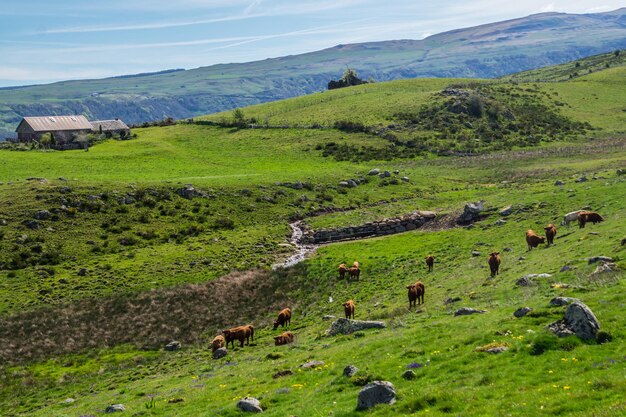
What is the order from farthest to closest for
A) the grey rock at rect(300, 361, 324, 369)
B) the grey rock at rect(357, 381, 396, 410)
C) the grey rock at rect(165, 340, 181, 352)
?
the grey rock at rect(165, 340, 181, 352) → the grey rock at rect(300, 361, 324, 369) → the grey rock at rect(357, 381, 396, 410)

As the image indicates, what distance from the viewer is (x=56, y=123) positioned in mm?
151500

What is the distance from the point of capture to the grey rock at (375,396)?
65.6 ft

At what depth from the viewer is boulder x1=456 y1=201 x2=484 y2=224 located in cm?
6844

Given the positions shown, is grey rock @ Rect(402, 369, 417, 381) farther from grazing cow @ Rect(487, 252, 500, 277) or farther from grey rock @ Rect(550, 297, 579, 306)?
grazing cow @ Rect(487, 252, 500, 277)

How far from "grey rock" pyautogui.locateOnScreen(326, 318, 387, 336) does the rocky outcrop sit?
36.7 m

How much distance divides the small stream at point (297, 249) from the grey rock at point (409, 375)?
125 ft

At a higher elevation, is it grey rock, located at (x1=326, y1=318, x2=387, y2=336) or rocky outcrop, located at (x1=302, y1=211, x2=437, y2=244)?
grey rock, located at (x1=326, y1=318, x2=387, y2=336)

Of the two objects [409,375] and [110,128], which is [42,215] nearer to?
[409,375]

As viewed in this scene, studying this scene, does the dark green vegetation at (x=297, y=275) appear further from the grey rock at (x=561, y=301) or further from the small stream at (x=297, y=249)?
the small stream at (x=297, y=249)

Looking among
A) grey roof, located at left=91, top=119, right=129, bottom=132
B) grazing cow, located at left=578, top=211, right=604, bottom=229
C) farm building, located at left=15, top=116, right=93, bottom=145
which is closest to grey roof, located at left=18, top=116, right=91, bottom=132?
farm building, located at left=15, top=116, right=93, bottom=145

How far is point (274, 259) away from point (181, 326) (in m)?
18.8

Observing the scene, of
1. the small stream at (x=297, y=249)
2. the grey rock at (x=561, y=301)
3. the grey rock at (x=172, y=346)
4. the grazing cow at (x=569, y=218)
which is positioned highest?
the grey rock at (x=561, y=301)

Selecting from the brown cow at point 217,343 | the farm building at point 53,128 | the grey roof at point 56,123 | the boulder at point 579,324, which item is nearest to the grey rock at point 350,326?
the brown cow at point 217,343

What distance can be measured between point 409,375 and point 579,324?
7102 mm
